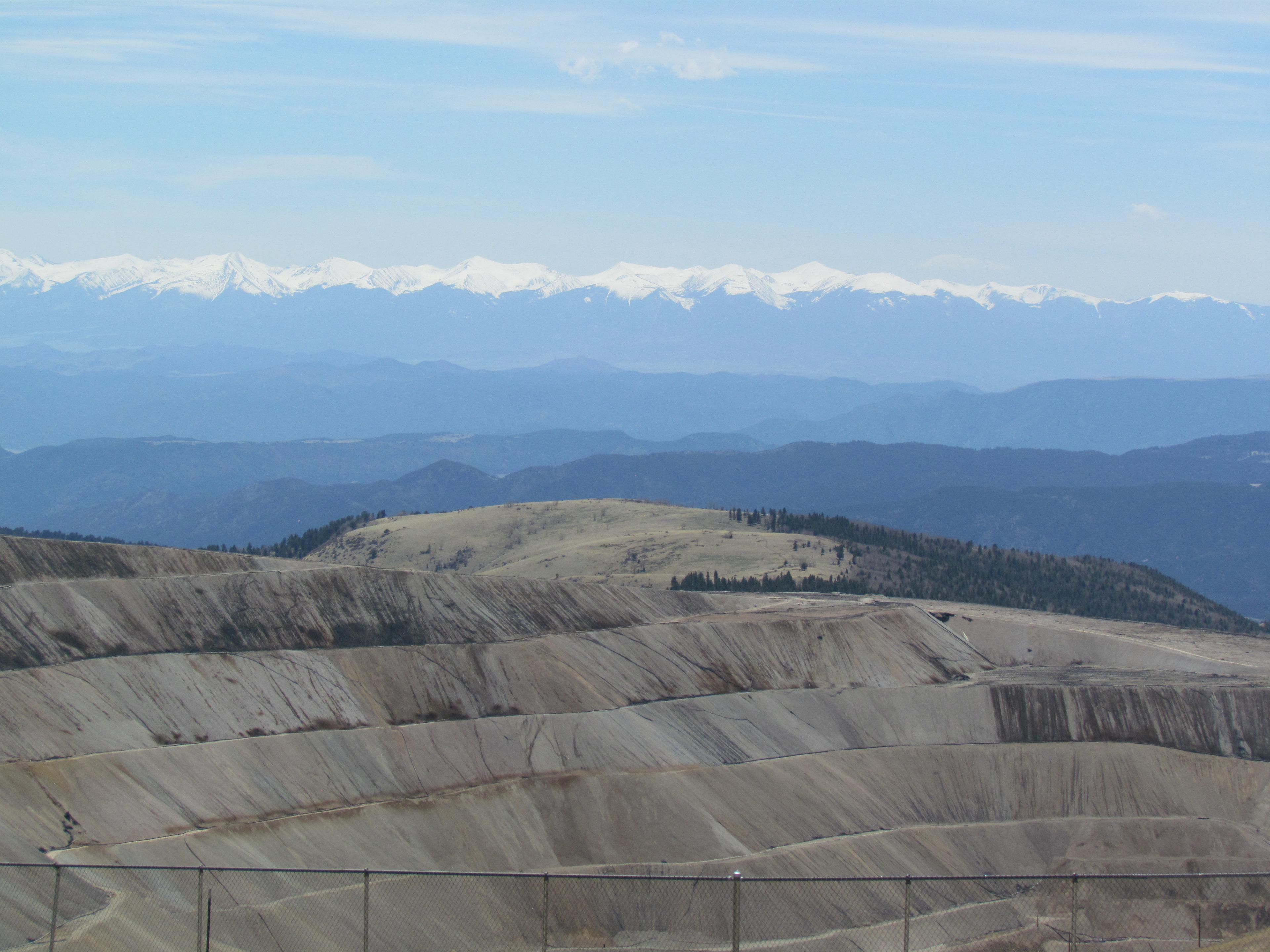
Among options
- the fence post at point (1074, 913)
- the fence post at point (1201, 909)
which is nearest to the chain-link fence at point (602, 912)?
the fence post at point (1074, 913)

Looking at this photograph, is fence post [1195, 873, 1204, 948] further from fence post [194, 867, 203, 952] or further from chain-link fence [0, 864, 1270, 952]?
fence post [194, 867, 203, 952]

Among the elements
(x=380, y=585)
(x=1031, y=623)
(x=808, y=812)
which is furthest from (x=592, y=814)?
(x=1031, y=623)

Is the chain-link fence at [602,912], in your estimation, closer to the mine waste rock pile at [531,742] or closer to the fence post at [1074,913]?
the fence post at [1074,913]

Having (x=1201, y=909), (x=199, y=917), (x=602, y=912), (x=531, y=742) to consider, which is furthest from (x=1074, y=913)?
(x=531, y=742)

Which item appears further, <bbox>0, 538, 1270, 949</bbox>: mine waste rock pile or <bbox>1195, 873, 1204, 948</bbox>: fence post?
<bbox>1195, 873, 1204, 948</bbox>: fence post

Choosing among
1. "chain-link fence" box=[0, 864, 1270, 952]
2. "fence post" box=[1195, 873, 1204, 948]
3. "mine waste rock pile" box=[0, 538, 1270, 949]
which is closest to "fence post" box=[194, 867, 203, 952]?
"chain-link fence" box=[0, 864, 1270, 952]

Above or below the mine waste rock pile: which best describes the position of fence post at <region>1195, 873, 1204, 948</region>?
below

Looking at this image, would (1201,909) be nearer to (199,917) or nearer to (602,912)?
(602,912)
